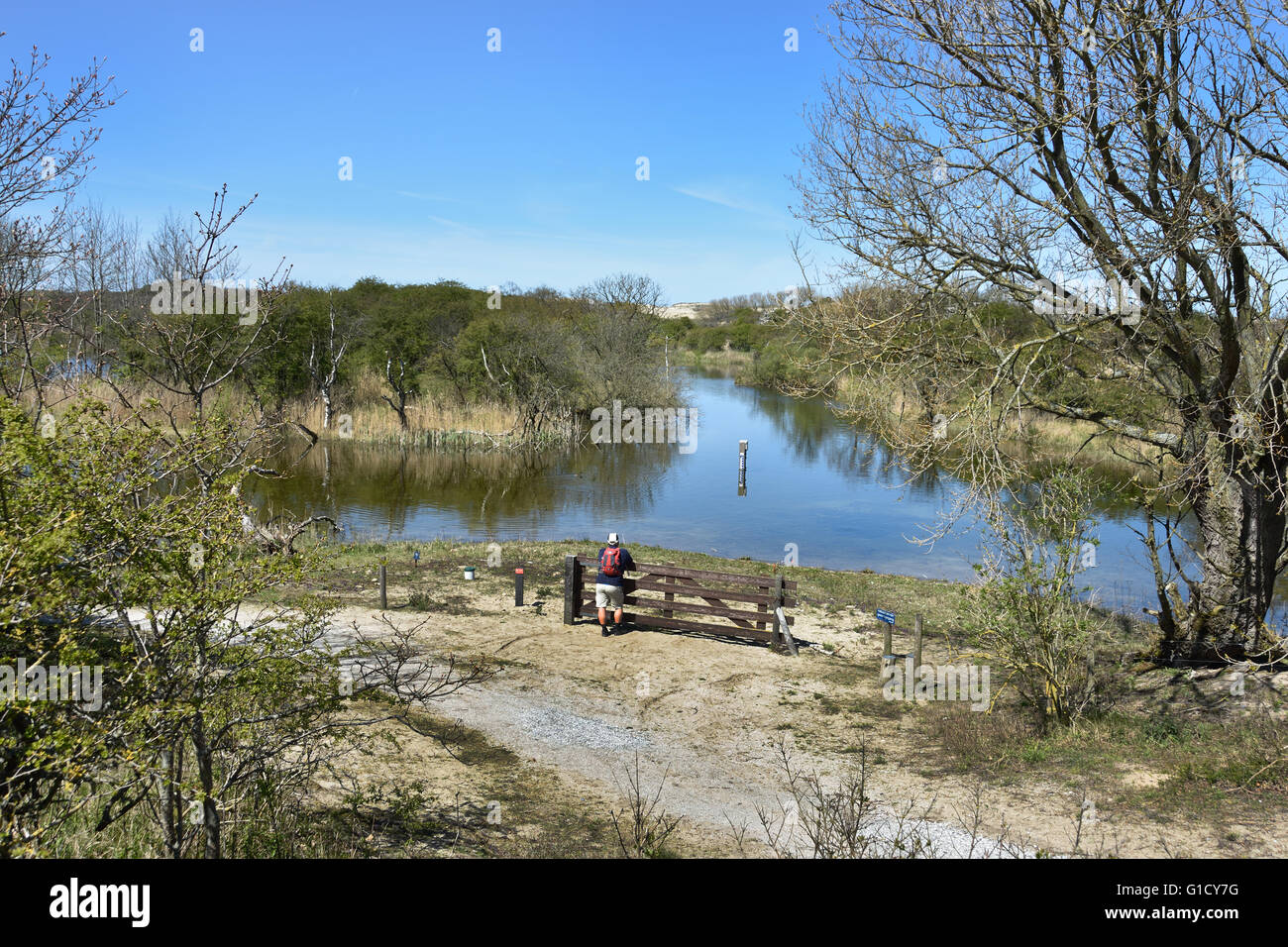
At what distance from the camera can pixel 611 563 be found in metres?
14.5

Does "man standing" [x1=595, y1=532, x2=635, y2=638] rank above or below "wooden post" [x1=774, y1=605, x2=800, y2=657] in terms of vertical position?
above

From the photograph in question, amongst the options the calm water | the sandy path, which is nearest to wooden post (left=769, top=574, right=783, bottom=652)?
the sandy path

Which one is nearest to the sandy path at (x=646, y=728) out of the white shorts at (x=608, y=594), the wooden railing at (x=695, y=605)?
the wooden railing at (x=695, y=605)

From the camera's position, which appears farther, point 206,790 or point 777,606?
point 777,606

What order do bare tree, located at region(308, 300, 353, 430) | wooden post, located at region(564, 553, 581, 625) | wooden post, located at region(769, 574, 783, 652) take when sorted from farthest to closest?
bare tree, located at region(308, 300, 353, 430) < wooden post, located at region(564, 553, 581, 625) < wooden post, located at region(769, 574, 783, 652)

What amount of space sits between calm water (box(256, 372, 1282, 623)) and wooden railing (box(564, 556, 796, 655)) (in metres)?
3.96

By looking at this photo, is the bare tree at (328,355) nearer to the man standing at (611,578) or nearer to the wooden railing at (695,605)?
the wooden railing at (695,605)

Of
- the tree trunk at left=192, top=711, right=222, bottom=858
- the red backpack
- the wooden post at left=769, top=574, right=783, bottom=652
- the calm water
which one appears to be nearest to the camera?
the tree trunk at left=192, top=711, right=222, bottom=858

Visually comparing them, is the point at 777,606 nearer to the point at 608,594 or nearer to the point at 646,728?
the point at 608,594

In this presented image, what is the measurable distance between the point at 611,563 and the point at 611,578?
0.93ft

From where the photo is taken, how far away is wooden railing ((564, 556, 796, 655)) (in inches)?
560

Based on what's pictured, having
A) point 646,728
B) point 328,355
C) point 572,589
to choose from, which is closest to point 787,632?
point 572,589

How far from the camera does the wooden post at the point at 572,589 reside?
15109mm

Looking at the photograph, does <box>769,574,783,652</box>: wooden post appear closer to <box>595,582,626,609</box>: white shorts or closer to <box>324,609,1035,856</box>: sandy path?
<box>324,609,1035,856</box>: sandy path
